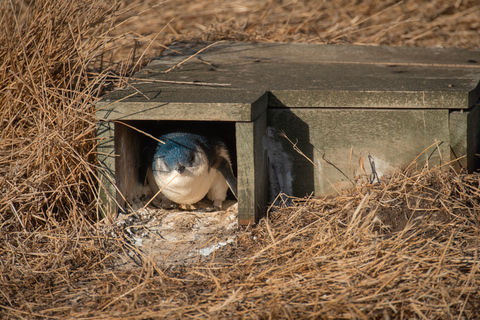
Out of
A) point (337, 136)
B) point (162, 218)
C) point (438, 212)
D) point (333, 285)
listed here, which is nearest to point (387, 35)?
point (337, 136)

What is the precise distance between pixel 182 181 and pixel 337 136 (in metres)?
0.91

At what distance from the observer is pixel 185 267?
7.38 feet

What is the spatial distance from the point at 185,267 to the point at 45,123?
119 centimetres

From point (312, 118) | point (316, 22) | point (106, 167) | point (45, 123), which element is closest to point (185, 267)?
point (106, 167)

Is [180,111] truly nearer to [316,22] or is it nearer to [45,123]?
[45,123]

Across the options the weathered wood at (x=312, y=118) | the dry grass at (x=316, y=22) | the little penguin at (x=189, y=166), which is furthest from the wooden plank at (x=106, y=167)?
the dry grass at (x=316, y=22)

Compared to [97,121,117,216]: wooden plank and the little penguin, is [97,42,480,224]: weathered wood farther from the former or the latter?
the little penguin

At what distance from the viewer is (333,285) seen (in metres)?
1.97

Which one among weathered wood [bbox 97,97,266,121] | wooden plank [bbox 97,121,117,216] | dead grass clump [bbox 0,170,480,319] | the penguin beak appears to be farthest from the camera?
the penguin beak

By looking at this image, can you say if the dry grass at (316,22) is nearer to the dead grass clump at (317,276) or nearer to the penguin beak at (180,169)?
the penguin beak at (180,169)

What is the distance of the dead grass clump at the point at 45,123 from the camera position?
256cm

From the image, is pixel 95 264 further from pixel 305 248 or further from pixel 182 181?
pixel 305 248

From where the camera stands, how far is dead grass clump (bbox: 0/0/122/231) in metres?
2.56

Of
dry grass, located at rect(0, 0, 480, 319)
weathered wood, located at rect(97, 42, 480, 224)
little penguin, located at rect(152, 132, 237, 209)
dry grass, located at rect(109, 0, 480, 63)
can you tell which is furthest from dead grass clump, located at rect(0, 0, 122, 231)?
dry grass, located at rect(109, 0, 480, 63)
